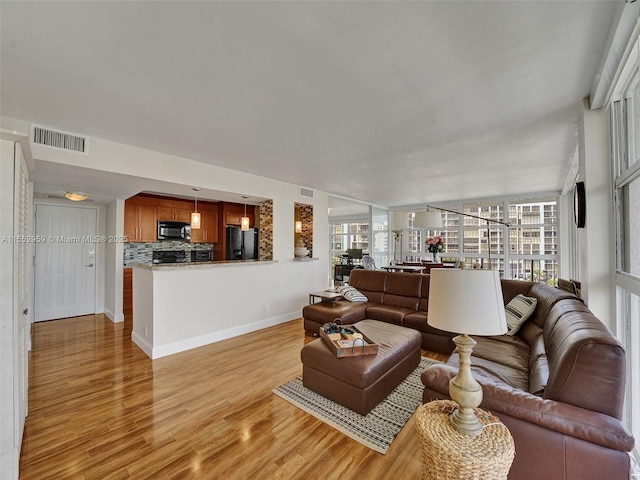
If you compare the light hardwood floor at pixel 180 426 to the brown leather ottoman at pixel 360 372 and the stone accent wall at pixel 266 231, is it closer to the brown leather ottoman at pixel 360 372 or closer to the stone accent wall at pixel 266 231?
the brown leather ottoman at pixel 360 372

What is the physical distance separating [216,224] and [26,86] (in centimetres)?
446

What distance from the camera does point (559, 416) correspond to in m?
1.26

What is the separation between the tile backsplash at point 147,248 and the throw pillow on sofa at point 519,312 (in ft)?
19.6

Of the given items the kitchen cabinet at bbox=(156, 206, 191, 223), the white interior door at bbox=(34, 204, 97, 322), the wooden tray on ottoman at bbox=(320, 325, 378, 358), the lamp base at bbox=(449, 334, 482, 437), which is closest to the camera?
the lamp base at bbox=(449, 334, 482, 437)

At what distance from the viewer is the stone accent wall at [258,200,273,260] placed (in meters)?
4.77

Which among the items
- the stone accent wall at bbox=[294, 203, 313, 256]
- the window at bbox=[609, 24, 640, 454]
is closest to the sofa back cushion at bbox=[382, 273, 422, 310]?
the stone accent wall at bbox=[294, 203, 313, 256]

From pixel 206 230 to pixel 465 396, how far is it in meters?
5.97

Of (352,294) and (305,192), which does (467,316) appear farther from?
(305,192)

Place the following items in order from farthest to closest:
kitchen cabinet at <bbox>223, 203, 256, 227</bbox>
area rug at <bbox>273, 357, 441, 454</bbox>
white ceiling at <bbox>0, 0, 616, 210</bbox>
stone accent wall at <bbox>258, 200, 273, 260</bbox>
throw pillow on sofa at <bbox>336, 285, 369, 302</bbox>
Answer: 1. kitchen cabinet at <bbox>223, 203, 256, 227</bbox>
2. stone accent wall at <bbox>258, 200, 273, 260</bbox>
3. throw pillow on sofa at <bbox>336, 285, 369, 302</bbox>
4. area rug at <bbox>273, 357, 441, 454</bbox>
5. white ceiling at <bbox>0, 0, 616, 210</bbox>

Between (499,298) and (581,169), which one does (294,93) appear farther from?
(581,169)

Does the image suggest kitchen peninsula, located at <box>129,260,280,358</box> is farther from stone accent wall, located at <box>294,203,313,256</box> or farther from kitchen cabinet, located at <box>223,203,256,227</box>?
kitchen cabinet, located at <box>223,203,256,227</box>

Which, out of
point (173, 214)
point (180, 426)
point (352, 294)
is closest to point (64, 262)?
point (173, 214)

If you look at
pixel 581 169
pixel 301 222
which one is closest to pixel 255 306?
pixel 301 222

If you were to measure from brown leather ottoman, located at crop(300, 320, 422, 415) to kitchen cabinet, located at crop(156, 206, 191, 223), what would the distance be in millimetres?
4638
